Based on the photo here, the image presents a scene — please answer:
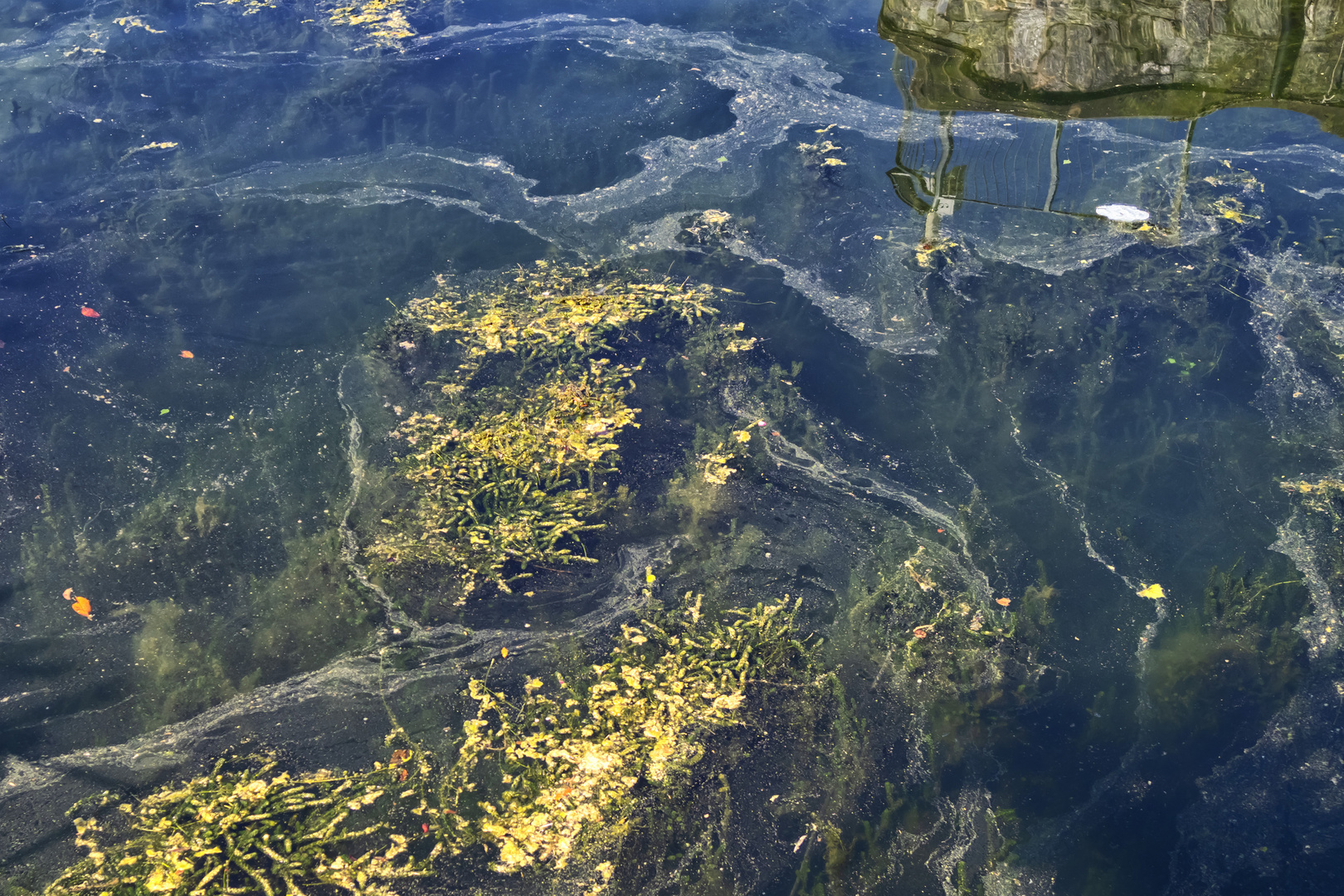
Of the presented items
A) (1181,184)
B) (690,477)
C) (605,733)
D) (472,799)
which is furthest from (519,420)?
(1181,184)

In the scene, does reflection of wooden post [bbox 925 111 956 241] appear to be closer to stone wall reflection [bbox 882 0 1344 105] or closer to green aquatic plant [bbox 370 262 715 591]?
stone wall reflection [bbox 882 0 1344 105]

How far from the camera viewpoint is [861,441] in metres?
3.46

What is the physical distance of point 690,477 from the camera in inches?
130

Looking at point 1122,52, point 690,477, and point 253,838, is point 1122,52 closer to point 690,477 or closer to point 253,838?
point 690,477

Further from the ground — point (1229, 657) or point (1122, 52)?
point (1122, 52)

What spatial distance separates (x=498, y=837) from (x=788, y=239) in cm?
296

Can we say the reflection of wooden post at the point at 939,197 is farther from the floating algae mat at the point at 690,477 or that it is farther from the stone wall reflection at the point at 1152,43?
the stone wall reflection at the point at 1152,43

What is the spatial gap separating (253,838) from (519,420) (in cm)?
167

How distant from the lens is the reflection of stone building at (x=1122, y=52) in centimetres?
256

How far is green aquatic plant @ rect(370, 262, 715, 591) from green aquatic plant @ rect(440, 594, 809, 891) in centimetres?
47

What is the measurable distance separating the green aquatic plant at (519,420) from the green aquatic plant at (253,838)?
76 cm

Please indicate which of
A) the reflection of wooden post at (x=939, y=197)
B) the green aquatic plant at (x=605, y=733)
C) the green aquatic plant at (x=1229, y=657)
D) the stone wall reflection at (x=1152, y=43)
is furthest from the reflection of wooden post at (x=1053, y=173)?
the green aquatic plant at (x=605, y=733)

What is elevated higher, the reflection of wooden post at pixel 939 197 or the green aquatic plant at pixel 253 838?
the reflection of wooden post at pixel 939 197

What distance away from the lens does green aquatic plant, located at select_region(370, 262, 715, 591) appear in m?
3.10
